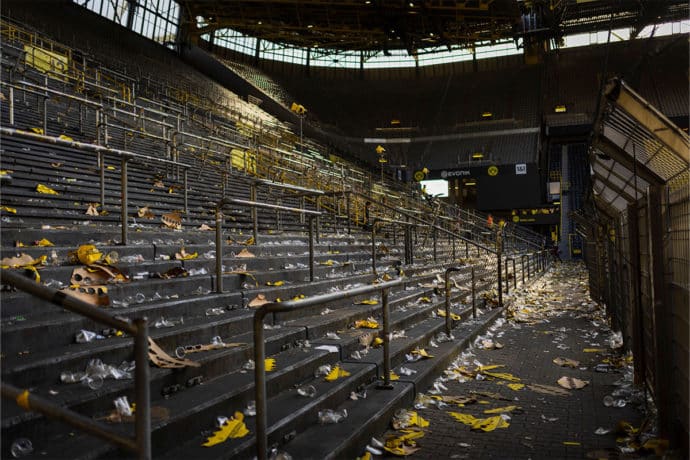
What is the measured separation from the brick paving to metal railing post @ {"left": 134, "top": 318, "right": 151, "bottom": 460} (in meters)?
2.21

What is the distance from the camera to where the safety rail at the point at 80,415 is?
156 centimetres

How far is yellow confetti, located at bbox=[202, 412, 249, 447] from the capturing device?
2.92 m

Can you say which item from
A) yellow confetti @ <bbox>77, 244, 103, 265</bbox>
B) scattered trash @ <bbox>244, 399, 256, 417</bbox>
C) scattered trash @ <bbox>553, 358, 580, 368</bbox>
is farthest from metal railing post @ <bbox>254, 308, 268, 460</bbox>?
scattered trash @ <bbox>553, 358, 580, 368</bbox>

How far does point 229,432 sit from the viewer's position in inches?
119

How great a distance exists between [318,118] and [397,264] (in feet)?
110

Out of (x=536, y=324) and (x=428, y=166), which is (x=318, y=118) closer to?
(x=428, y=166)

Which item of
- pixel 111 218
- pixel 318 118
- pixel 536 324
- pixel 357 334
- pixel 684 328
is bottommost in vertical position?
pixel 536 324

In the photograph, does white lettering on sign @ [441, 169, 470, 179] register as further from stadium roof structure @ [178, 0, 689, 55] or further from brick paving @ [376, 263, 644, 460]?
brick paving @ [376, 263, 644, 460]

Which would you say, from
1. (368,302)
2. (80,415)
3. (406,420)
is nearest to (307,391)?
Answer: (406,420)

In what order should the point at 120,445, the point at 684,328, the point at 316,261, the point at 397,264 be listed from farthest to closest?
the point at 397,264, the point at 316,261, the point at 684,328, the point at 120,445

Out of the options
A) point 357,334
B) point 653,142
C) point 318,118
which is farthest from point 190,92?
point 653,142

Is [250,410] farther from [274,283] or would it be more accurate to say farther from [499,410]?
[274,283]

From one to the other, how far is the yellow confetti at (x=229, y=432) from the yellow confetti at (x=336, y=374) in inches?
46.0

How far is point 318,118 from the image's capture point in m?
41.8
